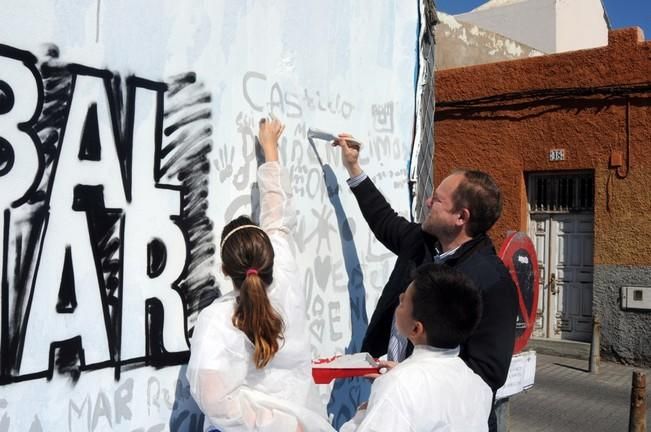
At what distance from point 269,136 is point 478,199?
3.01ft

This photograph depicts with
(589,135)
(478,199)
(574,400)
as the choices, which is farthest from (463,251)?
(589,135)

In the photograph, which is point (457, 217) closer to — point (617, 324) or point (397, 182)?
point (397, 182)

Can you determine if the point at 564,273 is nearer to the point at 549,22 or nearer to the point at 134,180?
the point at 549,22

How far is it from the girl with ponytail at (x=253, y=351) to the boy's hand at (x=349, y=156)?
93 centimetres

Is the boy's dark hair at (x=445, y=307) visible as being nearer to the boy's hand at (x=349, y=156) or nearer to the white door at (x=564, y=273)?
the boy's hand at (x=349, y=156)

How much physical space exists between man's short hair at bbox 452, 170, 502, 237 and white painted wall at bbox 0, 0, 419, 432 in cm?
87

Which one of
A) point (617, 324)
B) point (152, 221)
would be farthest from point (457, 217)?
point (617, 324)

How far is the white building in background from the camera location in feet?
53.1

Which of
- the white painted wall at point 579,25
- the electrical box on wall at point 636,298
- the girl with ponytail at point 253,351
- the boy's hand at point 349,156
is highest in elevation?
the white painted wall at point 579,25

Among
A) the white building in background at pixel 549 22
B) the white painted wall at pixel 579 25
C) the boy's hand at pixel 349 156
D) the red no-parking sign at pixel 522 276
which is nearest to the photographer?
the boy's hand at pixel 349 156

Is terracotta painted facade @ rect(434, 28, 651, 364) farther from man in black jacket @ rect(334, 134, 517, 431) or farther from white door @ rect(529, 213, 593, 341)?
man in black jacket @ rect(334, 134, 517, 431)

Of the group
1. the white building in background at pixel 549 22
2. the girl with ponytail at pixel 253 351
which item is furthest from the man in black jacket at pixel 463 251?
the white building in background at pixel 549 22

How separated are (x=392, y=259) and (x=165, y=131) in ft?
5.73

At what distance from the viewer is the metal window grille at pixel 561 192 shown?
1060cm
